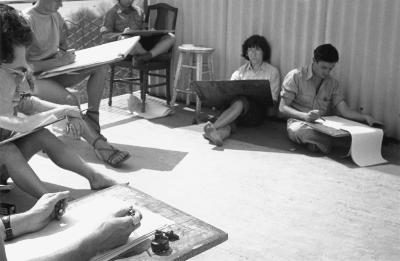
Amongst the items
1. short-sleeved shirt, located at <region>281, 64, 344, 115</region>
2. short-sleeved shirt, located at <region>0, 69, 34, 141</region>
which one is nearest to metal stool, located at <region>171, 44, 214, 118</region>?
short-sleeved shirt, located at <region>281, 64, 344, 115</region>

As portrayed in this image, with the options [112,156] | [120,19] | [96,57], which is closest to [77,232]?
[112,156]

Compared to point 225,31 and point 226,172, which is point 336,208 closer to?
point 226,172

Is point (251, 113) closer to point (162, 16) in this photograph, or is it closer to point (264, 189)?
point (264, 189)

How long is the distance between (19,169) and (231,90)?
2.42 metres

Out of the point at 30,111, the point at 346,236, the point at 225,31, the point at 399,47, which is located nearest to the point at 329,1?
the point at 399,47

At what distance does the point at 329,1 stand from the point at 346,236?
2.63 metres

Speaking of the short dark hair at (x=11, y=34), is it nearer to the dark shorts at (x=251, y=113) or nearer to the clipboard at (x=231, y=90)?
the clipboard at (x=231, y=90)

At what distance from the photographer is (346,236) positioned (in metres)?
3.12

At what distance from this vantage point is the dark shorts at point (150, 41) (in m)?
5.95

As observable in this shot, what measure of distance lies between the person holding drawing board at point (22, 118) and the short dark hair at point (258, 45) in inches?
96.4

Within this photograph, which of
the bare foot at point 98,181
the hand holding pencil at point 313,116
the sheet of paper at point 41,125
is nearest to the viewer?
the sheet of paper at point 41,125

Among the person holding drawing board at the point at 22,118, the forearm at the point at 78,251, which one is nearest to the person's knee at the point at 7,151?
the person holding drawing board at the point at 22,118

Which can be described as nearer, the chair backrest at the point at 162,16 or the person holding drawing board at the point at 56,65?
the person holding drawing board at the point at 56,65

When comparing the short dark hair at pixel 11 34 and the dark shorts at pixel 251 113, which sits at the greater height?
the short dark hair at pixel 11 34
